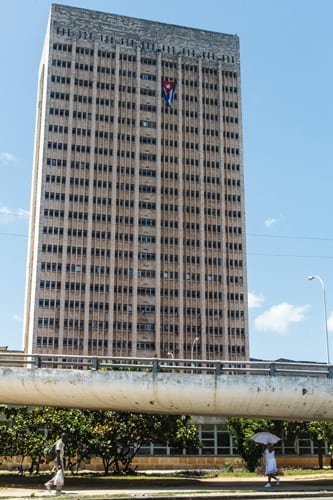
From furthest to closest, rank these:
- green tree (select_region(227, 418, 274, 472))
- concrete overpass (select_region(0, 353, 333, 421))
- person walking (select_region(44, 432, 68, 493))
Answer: green tree (select_region(227, 418, 274, 472)) → concrete overpass (select_region(0, 353, 333, 421)) → person walking (select_region(44, 432, 68, 493))

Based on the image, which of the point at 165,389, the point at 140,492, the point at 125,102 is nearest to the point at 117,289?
the point at 125,102

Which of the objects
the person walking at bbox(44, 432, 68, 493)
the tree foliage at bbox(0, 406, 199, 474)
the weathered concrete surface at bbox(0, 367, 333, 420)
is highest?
the weathered concrete surface at bbox(0, 367, 333, 420)

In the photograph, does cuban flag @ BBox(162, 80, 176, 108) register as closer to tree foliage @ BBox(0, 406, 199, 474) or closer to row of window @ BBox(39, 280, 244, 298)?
row of window @ BBox(39, 280, 244, 298)

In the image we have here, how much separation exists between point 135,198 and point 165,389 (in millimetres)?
80997

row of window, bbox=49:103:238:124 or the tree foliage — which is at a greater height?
row of window, bbox=49:103:238:124

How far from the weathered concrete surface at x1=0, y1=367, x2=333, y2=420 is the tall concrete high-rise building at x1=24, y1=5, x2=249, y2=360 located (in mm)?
71263

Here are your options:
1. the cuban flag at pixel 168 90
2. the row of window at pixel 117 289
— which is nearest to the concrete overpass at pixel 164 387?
the row of window at pixel 117 289

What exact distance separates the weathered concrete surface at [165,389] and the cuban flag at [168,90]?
8976cm

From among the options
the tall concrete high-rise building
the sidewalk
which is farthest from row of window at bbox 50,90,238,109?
the sidewalk

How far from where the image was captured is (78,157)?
10281cm

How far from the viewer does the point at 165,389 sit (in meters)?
23.8

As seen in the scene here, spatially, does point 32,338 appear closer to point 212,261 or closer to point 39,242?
point 39,242

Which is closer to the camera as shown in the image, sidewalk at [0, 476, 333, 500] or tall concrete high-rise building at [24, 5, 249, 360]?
sidewalk at [0, 476, 333, 500]

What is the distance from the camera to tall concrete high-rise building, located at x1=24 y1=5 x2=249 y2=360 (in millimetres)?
98188
